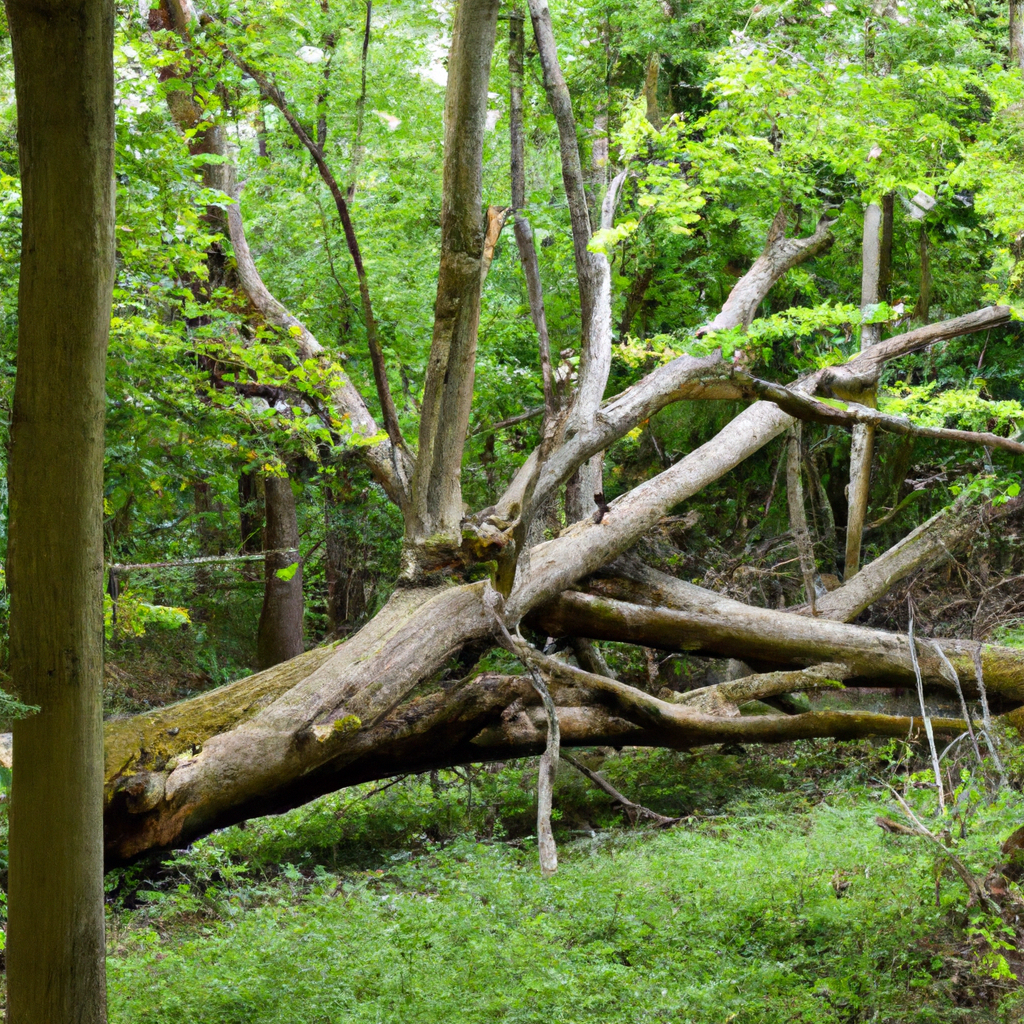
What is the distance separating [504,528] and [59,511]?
4.84 m

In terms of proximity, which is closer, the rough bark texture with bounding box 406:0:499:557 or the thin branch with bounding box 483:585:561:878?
the thin branch with bounding box 483:585:561:878

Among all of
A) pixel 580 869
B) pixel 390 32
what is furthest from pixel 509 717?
pixel 390 32

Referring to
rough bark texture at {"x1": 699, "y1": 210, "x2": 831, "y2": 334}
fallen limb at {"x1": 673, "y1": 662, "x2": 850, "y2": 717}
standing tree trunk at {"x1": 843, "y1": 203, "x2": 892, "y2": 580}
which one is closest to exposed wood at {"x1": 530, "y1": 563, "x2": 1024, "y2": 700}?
fallen limb at {"x1": 673, "y1": 662, "x2": 850, "y2": 717}

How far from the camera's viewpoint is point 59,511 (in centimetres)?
267

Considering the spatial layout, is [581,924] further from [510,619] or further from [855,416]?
[855,416]

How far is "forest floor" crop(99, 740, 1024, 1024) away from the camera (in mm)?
3648

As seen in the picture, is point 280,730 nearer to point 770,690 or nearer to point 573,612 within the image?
point 573,612

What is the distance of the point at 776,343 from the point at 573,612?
5447mm

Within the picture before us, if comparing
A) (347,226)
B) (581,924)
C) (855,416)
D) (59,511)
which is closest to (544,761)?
(581,924)

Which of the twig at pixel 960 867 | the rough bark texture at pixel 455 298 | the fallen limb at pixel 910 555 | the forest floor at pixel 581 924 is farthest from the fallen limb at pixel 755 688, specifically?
the twig at pixel 960 867

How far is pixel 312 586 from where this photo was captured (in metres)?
14.7

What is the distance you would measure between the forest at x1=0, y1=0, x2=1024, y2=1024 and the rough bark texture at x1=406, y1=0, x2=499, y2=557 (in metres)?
0.03

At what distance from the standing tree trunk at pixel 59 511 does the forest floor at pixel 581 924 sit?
1149 millimetres

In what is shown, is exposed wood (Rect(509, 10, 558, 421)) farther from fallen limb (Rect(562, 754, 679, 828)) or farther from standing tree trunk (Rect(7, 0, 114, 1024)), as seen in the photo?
standing tree trunk (Rect(7, 0, 114, 1024))
